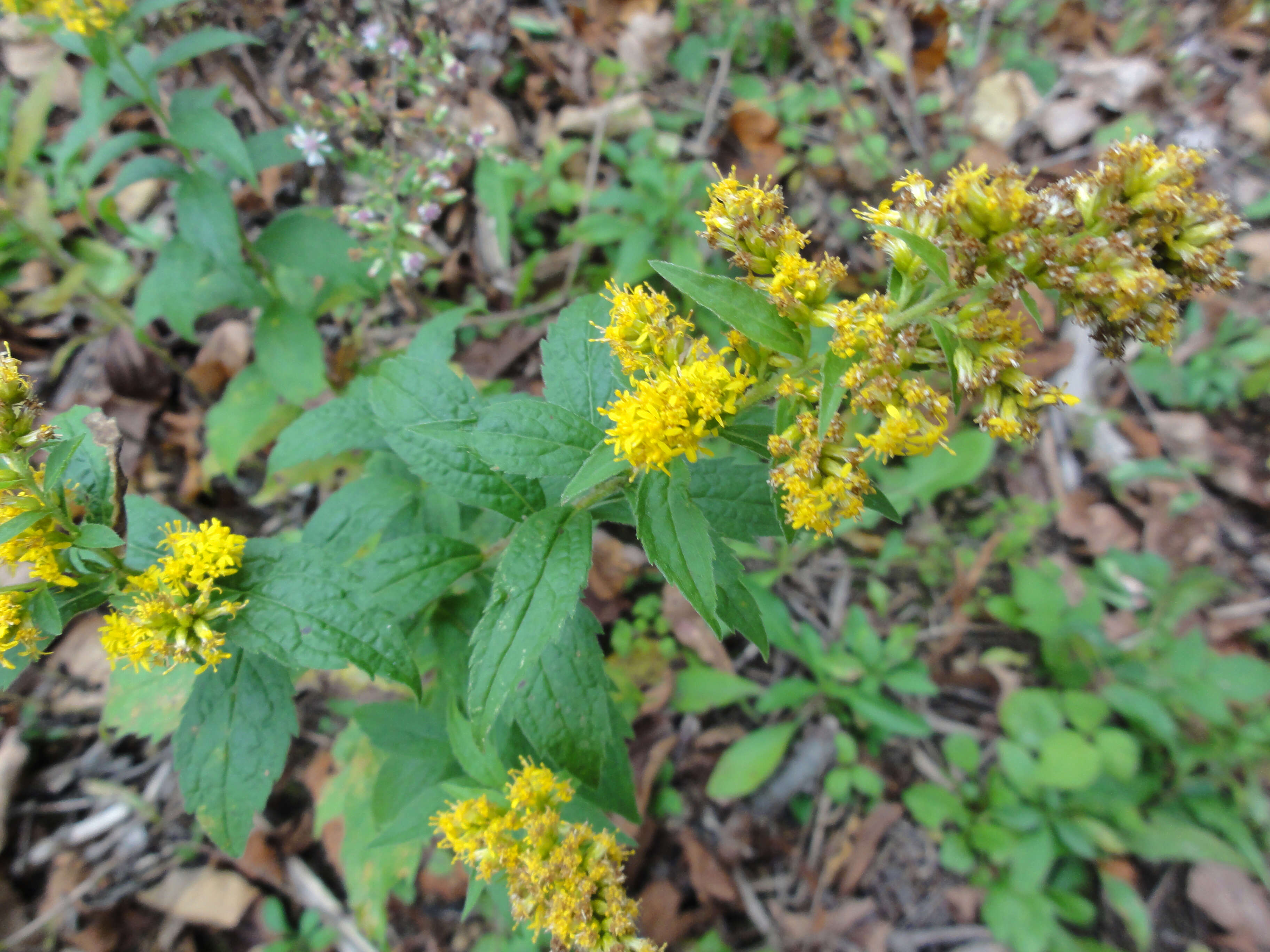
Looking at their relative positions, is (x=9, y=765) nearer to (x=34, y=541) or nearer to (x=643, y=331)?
(x=34, y=541)

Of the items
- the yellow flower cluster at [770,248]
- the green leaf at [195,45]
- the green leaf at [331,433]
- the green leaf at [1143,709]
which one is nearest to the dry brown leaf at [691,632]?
the green leaf at [331,433]

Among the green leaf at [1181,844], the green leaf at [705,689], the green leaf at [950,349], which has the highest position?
the green leaf at [950,349]

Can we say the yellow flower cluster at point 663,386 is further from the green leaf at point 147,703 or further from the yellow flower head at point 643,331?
the green leaf at point 147,703

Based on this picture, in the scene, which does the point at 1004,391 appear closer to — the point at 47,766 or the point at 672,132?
the point at 672,132

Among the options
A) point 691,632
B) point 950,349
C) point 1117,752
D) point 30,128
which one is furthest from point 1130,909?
point 30,128

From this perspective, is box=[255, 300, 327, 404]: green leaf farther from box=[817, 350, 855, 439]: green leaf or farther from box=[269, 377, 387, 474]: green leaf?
box=[817, 350, 855, 439]: green leaf

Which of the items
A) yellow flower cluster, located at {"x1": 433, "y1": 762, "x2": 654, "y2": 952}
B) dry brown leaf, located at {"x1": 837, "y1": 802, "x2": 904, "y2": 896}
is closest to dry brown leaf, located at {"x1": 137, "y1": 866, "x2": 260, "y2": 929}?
yellow flower cluster, located at {"x1": 433, "y1": 762, "x2": 654, "y2": 952}
